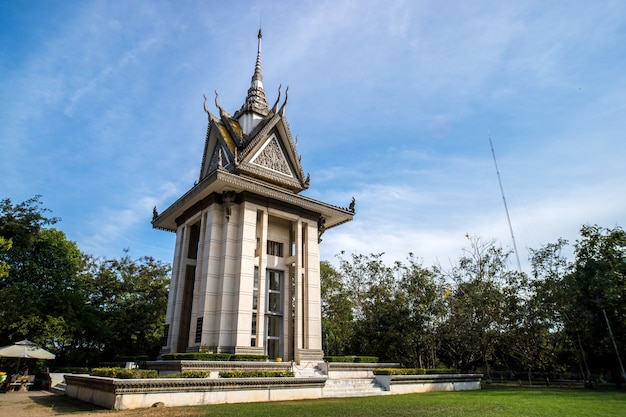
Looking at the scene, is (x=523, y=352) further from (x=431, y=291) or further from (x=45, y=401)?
(x=45, y=401)

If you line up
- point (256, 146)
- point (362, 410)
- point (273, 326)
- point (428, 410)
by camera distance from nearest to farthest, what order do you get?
point (362, 410), point (428, 410), point (273, 326), point (256, 146)

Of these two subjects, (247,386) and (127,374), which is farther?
(247,386)

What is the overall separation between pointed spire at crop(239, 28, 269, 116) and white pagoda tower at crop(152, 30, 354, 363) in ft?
3.12

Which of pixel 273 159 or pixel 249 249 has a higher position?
pixel 273 159

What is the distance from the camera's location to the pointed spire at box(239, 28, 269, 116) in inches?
997

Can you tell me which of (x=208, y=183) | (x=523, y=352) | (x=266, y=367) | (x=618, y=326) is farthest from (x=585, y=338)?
(x=208, y=183)

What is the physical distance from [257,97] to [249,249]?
37.7ft

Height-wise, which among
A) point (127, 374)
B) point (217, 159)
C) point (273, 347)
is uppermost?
point (217, 159)

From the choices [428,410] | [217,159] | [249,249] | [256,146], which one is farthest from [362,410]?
[217,159]

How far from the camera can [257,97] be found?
26.1 metres

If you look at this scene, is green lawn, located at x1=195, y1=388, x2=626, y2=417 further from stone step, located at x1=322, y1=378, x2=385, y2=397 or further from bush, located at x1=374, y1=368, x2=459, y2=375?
bush, located at x1=374, y1=368, x2=459, y2=375

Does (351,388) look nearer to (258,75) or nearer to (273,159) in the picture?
(273,159)

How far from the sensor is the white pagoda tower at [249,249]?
18.3 meters

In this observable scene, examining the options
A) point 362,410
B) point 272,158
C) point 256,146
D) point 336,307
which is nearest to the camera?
point 362,410
